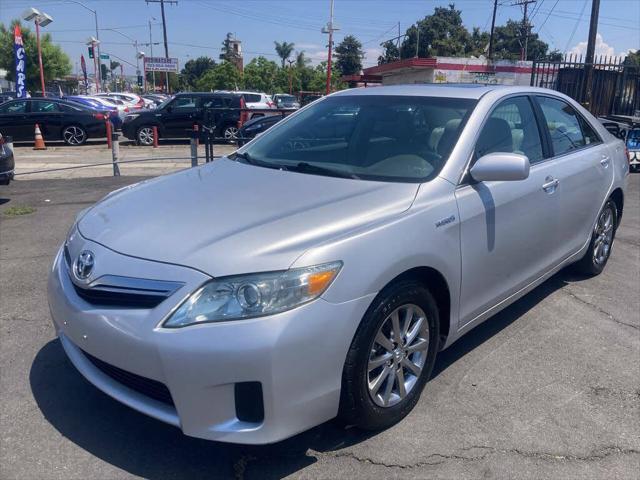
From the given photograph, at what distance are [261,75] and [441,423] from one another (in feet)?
214

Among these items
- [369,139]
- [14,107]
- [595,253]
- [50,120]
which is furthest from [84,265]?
[14,107]

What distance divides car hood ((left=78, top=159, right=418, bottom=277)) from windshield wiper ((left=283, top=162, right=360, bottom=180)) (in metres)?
0.08

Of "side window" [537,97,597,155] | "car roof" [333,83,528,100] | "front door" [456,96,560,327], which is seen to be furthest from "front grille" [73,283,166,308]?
"side window" [537,97,597,155]

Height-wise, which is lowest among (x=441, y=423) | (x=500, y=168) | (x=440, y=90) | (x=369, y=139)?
(x=441, y=423)

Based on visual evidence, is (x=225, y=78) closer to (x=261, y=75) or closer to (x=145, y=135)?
(x=261, y=75)

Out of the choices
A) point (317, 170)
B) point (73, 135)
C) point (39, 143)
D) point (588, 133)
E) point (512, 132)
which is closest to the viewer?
point (317, 170)

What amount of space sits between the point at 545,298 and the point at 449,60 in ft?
109

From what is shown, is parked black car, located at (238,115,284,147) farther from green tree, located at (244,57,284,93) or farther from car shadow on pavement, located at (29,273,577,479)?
green tree, located at (244,57,284,93)

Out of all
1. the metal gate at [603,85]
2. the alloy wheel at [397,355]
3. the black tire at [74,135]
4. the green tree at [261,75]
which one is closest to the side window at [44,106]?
the black tire at [74,135]

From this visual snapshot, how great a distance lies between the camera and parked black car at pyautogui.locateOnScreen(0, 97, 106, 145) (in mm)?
17766

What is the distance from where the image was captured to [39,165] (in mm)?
13391

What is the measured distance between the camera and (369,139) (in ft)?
12.3

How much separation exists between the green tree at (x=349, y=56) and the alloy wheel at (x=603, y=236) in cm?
8813

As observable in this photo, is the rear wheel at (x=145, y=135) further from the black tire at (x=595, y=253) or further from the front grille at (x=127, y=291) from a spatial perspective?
the front grille at (x=127, y=291)
